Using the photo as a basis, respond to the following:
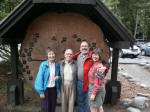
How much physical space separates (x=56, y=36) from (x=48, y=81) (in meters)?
1.51

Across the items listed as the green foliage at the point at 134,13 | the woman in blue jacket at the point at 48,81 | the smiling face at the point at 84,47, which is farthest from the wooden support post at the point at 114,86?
the green foliage at the point at 134,13

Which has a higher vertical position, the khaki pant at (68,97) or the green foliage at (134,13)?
the green foliage at (134,13)

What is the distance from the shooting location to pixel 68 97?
10.4 ft

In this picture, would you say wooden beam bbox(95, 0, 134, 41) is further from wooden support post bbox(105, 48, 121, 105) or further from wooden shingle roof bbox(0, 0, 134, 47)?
wooden support post bbox(105, 48, 121, 105)

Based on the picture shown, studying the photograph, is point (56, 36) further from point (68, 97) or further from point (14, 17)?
point (68, 97)

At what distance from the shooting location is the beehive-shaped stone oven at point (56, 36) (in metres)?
4.02

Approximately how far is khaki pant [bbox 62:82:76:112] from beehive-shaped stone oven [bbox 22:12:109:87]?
4.09 feet

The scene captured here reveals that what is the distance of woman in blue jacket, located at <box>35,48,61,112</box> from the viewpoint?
9.62 feet

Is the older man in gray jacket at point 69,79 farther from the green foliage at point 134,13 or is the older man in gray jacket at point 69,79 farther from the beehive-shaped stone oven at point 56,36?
the green foliage at point 134,13

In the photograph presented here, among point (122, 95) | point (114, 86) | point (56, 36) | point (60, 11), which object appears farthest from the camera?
point (122, 95)

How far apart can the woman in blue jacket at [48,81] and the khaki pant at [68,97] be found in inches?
6.4

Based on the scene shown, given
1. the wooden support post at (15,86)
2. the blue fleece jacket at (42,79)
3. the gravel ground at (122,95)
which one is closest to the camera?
the blue fleece jacket at (42,79)

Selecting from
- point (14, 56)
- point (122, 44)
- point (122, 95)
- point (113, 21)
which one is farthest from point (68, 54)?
point (122, 95)

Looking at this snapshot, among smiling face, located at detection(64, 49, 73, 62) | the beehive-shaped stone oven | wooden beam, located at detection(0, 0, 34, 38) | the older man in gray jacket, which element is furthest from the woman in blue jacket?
the beehive-shaped stone oven
